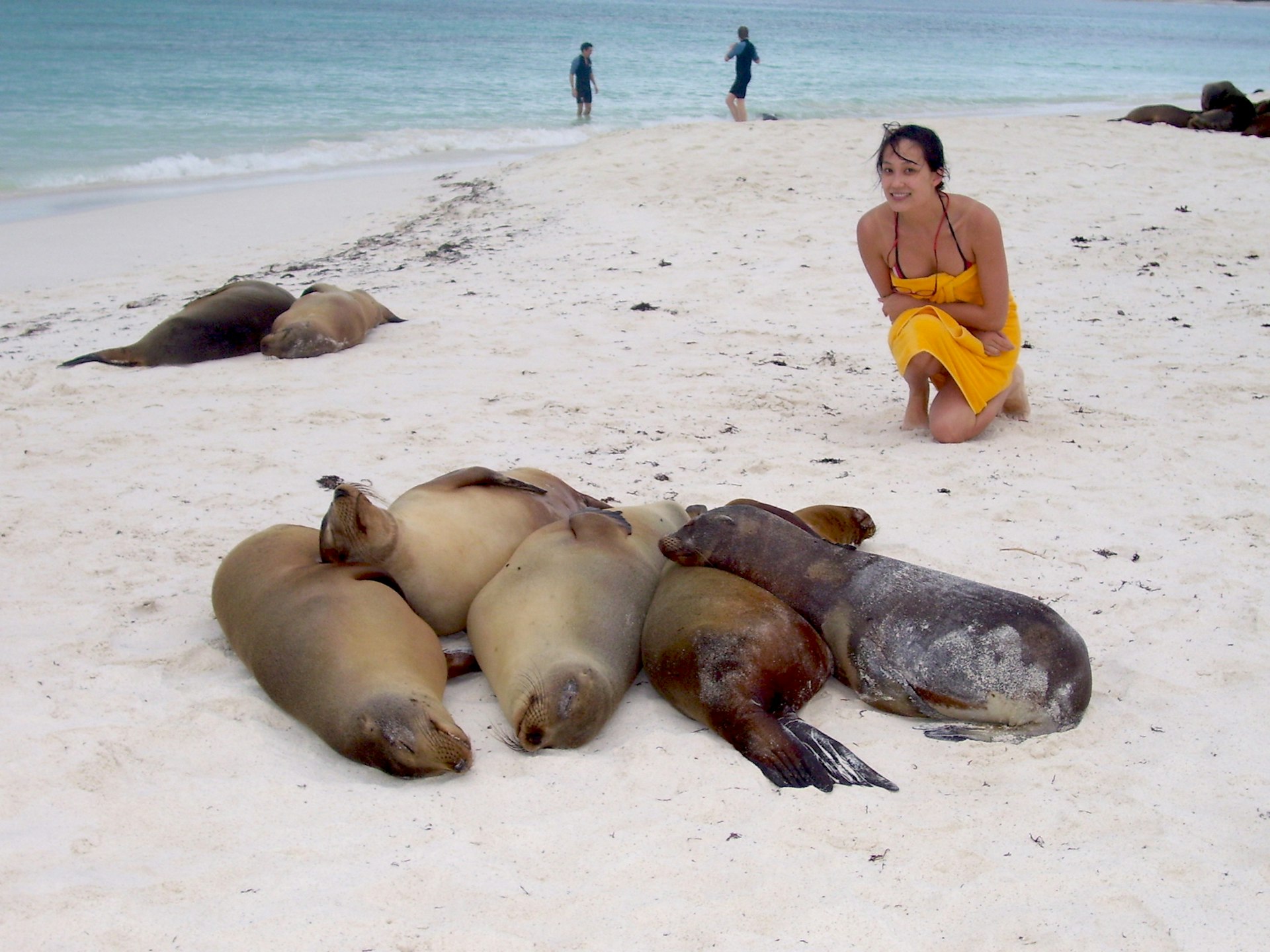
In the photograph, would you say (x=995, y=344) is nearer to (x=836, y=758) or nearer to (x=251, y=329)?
(x=836, y=758)

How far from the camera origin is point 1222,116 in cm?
1382

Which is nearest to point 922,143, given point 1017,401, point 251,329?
point 1017,401

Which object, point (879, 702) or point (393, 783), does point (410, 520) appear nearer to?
point (393, 783)

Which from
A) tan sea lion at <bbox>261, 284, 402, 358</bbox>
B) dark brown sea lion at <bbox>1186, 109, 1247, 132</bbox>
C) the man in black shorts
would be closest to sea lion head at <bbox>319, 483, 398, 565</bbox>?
tan sea lion at <bbox>261, 284, 402, 358</bbox>

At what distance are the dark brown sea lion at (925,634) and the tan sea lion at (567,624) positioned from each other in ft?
0.68

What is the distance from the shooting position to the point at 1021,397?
5188 mm

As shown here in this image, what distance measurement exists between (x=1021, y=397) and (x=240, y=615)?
351cm

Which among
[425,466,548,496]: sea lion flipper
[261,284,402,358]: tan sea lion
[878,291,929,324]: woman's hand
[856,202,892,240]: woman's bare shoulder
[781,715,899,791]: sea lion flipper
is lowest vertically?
[781,715,899,791]: sea lion flipper

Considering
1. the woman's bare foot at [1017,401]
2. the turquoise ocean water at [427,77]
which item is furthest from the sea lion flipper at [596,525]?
the turquoise ocean water at [427,77]

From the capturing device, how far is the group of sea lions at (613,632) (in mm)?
2932

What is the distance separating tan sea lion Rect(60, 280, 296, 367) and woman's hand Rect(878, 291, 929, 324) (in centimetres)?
363

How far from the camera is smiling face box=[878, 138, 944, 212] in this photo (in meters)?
4.57

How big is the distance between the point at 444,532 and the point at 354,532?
13.9 inches

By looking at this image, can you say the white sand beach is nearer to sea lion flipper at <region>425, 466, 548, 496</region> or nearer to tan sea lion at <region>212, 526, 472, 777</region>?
tan sea lion at <region>212, 526, 472, 777</region>
